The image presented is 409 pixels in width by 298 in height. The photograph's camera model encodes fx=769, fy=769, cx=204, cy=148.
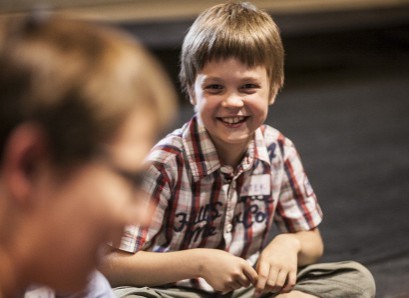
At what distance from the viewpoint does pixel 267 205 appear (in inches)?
59.6

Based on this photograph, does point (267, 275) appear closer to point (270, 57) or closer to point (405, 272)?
point (270, 57)

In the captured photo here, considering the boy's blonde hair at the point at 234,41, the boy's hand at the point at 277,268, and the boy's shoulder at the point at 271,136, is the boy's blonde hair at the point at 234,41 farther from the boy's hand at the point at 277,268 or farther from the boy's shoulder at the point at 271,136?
the boy's hand at the point at 277,268

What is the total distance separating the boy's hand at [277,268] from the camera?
1393 millimetres

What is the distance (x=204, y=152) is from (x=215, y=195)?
0.09m

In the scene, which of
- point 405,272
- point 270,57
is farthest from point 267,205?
point 405,272

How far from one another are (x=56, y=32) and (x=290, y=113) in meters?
2.60

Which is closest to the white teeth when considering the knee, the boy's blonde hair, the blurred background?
the boy's blonde hair

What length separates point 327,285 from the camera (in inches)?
59.8

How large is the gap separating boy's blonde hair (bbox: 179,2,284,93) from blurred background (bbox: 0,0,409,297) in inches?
25.4

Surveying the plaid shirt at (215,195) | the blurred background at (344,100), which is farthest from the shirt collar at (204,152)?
the blurred background at (344,100)

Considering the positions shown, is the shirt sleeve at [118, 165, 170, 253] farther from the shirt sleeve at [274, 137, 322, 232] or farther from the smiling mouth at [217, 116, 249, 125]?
the shirt sleeve at [274, 137, 322, 232]

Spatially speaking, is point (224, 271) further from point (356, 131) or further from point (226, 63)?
point (356, 131)

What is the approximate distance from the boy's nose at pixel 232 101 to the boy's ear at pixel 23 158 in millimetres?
723

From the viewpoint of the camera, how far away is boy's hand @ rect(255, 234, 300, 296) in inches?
54.8
